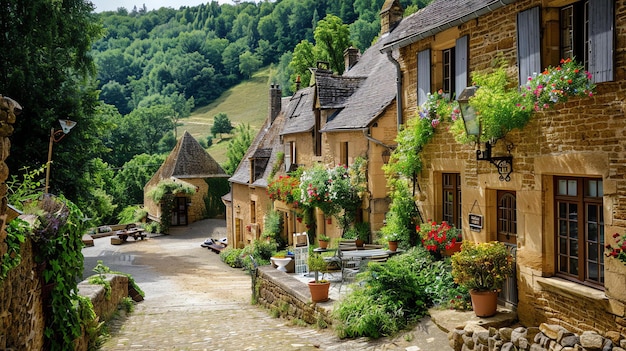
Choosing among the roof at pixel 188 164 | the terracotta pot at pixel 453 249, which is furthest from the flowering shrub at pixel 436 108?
the roof at pixel 188 164

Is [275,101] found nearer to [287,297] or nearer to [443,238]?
[287,297]

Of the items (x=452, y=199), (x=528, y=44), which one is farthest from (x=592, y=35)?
(x=452, y=199)

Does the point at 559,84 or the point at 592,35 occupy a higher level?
the point at 592,35

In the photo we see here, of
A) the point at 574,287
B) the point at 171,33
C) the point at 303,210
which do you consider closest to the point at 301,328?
the point at 574,287

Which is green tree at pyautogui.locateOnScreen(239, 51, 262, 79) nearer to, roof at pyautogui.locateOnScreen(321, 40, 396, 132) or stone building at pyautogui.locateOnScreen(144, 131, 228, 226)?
stone building at pyautogui.locateOnScreen(144, 131, 228, 226)

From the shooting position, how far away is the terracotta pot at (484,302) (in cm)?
838

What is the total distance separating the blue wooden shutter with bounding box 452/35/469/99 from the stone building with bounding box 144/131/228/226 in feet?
104

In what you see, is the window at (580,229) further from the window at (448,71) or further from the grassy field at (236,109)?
the grassy field at (236,109)

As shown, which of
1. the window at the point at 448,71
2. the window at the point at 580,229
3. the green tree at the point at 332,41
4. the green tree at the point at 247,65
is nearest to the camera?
the window at the point at 580,229

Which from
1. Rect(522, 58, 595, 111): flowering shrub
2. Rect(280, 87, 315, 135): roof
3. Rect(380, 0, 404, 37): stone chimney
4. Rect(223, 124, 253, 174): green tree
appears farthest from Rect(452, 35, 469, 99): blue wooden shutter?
Rect(223, 124, 253, 174): green tree

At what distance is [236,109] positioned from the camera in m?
93.8

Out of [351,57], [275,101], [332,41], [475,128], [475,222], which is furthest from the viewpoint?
[332,41]

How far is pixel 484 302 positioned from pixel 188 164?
34.4m

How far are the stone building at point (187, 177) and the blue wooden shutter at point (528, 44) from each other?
3342 centimetres
